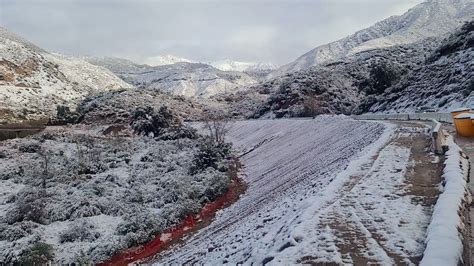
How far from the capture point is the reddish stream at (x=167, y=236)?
56.6 ft

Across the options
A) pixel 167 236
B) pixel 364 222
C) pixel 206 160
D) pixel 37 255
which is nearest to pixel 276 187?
pixel 167 236

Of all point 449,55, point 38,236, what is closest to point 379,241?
point 38,236

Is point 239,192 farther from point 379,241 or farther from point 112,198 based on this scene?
point 379,241

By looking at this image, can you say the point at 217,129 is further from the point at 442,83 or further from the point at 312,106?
the point at 312,106

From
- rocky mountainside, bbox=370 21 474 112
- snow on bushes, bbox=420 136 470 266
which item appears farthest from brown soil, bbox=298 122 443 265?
rocky mountainside, bbox=370 21 474 112

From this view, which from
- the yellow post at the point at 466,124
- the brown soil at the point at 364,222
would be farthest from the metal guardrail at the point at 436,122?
the yellow post at the point at 466,124

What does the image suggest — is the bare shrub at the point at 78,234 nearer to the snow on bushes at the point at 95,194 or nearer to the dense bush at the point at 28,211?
the snow on bushes at the point at 95,194

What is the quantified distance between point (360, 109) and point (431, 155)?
51.8m

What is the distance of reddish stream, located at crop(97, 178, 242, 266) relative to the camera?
56.6 ft

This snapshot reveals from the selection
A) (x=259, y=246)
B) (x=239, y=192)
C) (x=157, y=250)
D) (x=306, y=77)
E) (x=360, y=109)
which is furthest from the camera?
(x=306, y=77)

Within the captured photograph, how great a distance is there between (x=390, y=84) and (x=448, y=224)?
65.6m

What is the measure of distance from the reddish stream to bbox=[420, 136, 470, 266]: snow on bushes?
11.8 m

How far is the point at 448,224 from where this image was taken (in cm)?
760

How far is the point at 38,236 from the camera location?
18.3 m
